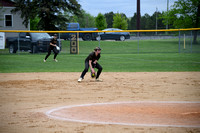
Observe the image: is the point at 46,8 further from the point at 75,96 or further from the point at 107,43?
the point at 75,96

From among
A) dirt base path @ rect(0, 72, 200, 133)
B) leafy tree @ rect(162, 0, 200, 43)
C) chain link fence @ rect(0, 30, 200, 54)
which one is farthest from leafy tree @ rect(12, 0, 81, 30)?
dirt base path @ rect(0, 72, 200, 133)

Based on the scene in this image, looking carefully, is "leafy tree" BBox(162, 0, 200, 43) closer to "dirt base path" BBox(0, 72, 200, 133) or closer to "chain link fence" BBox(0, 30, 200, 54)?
"chain link fence" BBox(0, 30, 200, 54)

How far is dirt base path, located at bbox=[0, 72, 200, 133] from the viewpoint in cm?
572

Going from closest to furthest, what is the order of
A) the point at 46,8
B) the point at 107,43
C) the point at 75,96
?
the point at 75,96 → the point at 107,43 → the point at 46,8

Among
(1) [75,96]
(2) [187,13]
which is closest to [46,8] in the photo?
(2) [187,13]

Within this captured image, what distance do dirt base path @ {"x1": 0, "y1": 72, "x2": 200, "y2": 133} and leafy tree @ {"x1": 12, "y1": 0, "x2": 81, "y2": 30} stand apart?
84.4ft

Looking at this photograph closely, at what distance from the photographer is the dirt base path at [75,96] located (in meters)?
5.72

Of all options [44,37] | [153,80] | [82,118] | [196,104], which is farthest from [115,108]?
[44,37]

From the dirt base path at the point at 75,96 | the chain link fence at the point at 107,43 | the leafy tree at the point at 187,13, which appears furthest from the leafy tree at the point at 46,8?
the dirt base path at the point at 75,96

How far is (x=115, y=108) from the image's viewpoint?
7.47m

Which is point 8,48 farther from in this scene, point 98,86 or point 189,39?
point 98,86

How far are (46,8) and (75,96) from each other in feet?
95.9

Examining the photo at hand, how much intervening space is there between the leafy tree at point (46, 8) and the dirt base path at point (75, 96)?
25.7m

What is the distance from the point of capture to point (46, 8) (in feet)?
121
